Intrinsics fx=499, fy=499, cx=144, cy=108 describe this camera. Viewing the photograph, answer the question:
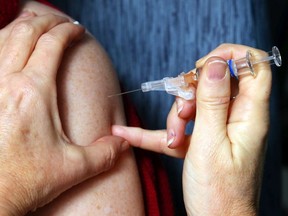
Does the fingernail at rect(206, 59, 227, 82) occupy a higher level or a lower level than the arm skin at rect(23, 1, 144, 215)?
higher

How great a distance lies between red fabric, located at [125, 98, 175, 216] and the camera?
1006mm

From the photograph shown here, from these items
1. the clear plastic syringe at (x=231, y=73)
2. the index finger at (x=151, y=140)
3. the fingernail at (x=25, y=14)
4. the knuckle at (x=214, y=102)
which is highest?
the fingernail at (x=25, y=14)

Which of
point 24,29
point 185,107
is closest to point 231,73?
point 185,107

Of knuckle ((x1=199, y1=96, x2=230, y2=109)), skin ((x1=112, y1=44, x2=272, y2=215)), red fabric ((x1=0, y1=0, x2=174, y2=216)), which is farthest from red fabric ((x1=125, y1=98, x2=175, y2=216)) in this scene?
knuckle ((x1=199, y1=96, x2=230, y2=109))

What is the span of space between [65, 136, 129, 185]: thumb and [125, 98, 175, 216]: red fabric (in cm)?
12

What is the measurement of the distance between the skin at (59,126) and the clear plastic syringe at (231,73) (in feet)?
0.39

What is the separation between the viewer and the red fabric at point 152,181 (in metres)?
1.01

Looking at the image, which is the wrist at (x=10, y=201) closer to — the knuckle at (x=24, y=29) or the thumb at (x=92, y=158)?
the thumb at (x=92, y=158)

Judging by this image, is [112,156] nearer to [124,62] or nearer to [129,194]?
[129,194]

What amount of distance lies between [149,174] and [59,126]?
0.27 m

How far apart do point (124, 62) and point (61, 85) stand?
17.7 inches

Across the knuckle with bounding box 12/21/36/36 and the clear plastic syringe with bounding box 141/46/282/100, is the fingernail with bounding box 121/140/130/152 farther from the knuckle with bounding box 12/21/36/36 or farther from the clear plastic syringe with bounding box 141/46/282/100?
the knuckle with bounding box 12/21/36/36

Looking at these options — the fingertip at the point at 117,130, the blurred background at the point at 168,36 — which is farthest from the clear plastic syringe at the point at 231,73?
the blurred background at the point at 168,36

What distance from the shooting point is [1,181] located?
0.75 m
